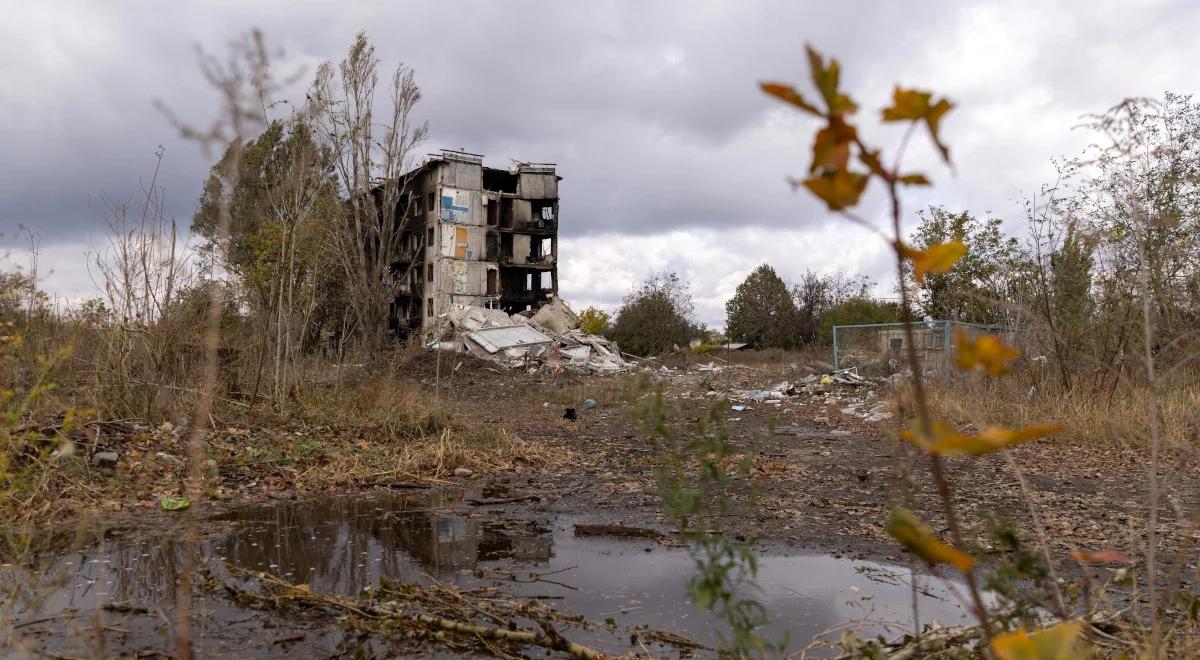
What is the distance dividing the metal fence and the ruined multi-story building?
22576 millimetres

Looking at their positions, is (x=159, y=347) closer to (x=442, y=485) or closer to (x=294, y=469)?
(x=294, y=469)

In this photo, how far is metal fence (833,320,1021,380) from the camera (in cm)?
1262

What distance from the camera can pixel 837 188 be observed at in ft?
Result: 2.35

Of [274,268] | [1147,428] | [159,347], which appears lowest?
[1147,428]

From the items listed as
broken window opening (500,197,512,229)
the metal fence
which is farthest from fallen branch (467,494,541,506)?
broken window opening (500,197,512,229)

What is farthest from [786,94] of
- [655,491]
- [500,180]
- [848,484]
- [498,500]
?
[500,180]

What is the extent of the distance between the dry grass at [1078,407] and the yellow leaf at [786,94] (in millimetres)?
6978

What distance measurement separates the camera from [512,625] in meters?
2.74

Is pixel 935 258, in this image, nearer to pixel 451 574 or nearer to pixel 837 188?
pixel 837 188

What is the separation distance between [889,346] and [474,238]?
85.7ft

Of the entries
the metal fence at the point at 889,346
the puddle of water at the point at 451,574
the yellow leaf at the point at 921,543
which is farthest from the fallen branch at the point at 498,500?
the metal fence at the point at 889,346

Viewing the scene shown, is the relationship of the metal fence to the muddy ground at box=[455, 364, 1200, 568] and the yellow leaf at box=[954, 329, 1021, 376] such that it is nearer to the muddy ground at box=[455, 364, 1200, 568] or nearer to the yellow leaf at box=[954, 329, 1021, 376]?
the muddy ground at box=[455, 364, 1200, 568]

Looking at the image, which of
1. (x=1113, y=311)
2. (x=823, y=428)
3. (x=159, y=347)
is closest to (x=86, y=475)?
(x=159, y=347)

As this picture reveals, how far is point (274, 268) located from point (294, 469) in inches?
118
